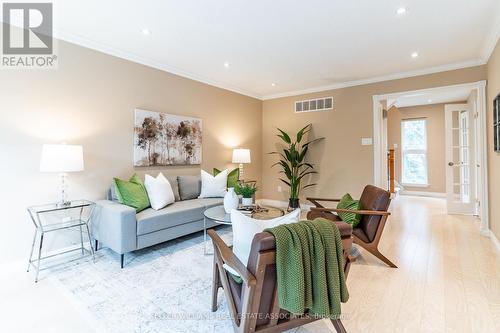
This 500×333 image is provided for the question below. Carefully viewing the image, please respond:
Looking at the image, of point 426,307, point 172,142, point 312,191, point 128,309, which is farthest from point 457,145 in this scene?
point 128,309

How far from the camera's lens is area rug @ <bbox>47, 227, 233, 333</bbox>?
1.79m

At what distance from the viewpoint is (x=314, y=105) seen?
5426mm

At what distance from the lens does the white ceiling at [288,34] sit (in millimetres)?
2486

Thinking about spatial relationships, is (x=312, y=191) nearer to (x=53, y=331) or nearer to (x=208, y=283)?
(x=208, y=283)

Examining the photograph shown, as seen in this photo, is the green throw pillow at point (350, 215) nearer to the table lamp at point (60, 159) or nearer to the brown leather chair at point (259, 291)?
the brown leather chair at point (259, 291)

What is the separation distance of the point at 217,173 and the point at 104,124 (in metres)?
1.88

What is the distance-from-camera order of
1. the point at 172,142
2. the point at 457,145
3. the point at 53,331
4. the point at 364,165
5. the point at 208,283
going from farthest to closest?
the point at 457,145
the point at 364,165
the point at 172,142
the point at 208,283
the point at 53,331

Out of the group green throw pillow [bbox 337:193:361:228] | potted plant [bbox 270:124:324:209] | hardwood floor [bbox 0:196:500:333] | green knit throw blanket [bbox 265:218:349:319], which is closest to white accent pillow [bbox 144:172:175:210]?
hardwood floor [bbox 0:196:500:333]

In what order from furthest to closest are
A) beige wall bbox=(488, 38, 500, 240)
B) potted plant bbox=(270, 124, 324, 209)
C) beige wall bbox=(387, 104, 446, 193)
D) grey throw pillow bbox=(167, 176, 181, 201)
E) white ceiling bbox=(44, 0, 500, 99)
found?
1. beige wall bbox=(387, 104, 446, 193)
2. potted plant bbox=(270, 124, 324, 209)
3. grey throw pillow bbox=(167, 176, 181, 201)
4. beige wall bbox=(488, 38, 500, 240)
5. white ceiling bbox=(44, 0, 500, 99)

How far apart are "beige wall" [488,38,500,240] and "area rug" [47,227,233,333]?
3617 mm

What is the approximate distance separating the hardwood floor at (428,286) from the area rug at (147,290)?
2.76ft

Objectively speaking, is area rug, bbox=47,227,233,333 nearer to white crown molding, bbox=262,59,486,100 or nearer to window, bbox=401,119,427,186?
white crown molding, bbox=262,59,486,100

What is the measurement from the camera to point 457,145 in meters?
5.20

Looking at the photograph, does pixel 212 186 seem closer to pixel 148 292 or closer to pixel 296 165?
pixel 296 165
